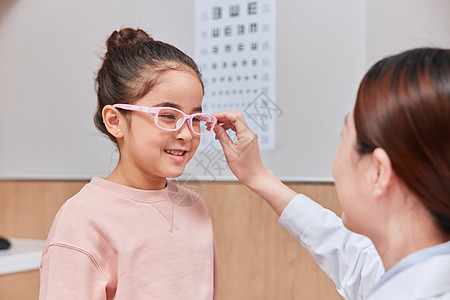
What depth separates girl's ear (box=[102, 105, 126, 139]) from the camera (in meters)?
1.13

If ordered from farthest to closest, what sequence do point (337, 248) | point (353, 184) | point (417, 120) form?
point (337, 248)
point (353, 184)
point (417, 120)

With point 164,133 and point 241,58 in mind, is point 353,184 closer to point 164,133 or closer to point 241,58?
point 164,133

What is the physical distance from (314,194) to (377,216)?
0.96 meters

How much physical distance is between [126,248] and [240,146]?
37cm

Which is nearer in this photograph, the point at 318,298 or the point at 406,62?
the point at 406,62

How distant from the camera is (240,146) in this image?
1.23 m

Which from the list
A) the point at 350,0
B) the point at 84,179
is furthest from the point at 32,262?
the point at 350,0

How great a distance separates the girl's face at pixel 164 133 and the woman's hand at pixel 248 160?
4.9 inches

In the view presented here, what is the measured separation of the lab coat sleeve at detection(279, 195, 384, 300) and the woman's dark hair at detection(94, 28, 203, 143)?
416 mm

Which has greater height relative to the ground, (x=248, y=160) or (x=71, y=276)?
(x=248, y=160)

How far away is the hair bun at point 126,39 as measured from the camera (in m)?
1.17

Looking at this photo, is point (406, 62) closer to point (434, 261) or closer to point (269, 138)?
point (434, 261)

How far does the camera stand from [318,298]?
1.78 meters

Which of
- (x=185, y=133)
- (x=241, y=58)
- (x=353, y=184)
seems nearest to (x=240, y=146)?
(x=185, y=133)
